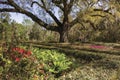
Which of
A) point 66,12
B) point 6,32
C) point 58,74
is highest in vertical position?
point 66,12

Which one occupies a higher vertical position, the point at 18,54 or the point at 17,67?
the point at 18,54

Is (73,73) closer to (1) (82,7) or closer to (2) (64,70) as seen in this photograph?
(2) (64,70)

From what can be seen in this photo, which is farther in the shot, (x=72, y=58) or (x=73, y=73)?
(x=72, y=58)

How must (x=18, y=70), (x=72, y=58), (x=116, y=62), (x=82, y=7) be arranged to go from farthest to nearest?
1. (x=82, y=7)
2. (x=72, y=58)
3. (x=116, y=62)
4. (x=18, y=70)

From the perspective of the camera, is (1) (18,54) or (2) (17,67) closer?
(2) (17,67)

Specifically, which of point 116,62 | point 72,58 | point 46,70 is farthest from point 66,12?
point 46,70

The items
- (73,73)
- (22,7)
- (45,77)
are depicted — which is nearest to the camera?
(45,77)

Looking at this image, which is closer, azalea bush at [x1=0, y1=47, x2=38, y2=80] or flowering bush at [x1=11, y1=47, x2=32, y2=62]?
azalea bush at [x1=0, y1=47, x2=38, y2=80]

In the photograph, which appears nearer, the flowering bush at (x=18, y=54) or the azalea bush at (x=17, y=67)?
the azalea bush at (x=17, y=67)

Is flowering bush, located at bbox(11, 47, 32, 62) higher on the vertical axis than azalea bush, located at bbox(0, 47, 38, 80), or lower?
higher

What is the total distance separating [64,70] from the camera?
14.4 metres

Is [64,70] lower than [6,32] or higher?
lower

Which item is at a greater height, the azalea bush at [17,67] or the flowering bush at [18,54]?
the flowering bush at [18,54]

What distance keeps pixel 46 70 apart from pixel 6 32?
2.37 meters
